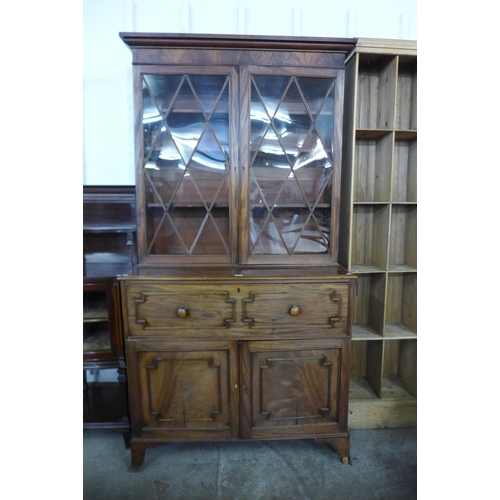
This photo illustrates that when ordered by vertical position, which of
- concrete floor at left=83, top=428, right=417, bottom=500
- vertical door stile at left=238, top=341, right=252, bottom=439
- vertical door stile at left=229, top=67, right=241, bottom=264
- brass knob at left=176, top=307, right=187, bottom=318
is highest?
vertical door stile at left=229, top=67, right=241, bottom=264

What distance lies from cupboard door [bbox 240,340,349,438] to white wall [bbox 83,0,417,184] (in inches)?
52.0

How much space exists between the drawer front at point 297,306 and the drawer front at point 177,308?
102 millimetres

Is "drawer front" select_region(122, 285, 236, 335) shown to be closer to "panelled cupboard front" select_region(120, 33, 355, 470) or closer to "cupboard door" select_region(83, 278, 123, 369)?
"panelled cupboard front" select_region(120, 33, 355, 470)

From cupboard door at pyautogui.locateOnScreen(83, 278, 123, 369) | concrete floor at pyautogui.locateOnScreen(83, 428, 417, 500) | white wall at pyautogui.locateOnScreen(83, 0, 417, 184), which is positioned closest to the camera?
concrete floor at pyautogui.locateOnScreen(83, 428, 417, 500)

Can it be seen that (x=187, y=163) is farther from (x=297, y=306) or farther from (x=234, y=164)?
(x=297, y=306)

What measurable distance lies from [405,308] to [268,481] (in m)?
1.24

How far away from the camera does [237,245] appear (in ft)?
4.78

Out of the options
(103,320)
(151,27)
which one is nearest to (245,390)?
(103,320)

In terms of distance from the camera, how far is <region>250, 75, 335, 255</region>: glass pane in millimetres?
1400

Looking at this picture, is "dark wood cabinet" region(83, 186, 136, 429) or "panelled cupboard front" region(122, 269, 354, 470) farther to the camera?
"dark wood cabinet" region(83, 186, 136, 429)

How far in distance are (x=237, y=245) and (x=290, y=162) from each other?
19.2 inches

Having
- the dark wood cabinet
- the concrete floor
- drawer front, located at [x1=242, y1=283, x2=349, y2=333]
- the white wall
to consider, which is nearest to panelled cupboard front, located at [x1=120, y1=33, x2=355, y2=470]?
drawer front, located at [x1=242, y1=283, x2=349, y2=333]
